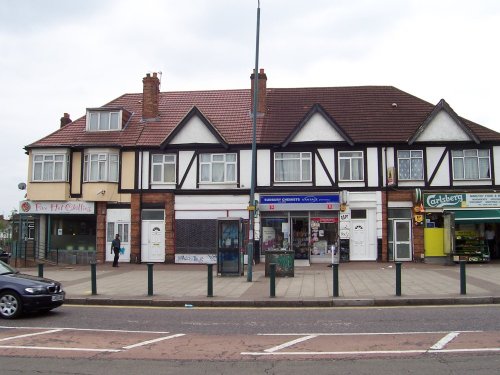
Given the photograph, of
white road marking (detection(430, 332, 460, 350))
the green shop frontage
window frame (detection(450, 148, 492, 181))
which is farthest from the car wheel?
window frame (detection(450, 148, 492, 181))

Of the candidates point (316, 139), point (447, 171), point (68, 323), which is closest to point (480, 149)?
point (447, 171)

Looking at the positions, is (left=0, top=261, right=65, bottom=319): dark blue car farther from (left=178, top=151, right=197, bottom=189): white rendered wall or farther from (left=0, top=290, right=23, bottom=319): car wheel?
(left=178, top=151, right=197, bottom=189): white rendered wall

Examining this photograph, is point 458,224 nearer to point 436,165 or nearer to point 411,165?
point 436,165

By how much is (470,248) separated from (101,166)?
19.3 metres

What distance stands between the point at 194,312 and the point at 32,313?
3.79m

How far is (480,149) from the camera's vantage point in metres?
25.7

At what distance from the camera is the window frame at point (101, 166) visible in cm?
2697

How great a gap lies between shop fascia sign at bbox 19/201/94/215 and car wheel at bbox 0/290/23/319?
Answer: 16.1 meters

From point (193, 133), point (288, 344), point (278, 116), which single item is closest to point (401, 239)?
point (278, 116)

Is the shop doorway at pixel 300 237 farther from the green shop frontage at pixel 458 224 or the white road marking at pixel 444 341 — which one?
the white road marking at pixel 444 341

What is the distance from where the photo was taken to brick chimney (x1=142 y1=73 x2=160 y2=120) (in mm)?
28906

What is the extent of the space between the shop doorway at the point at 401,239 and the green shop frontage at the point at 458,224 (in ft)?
3.01

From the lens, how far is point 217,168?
2683cm

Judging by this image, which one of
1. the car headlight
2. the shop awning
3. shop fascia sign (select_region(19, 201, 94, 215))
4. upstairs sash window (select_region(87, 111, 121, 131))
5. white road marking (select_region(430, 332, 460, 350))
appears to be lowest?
white road marking (select_region(430, 332, 460, 350))
